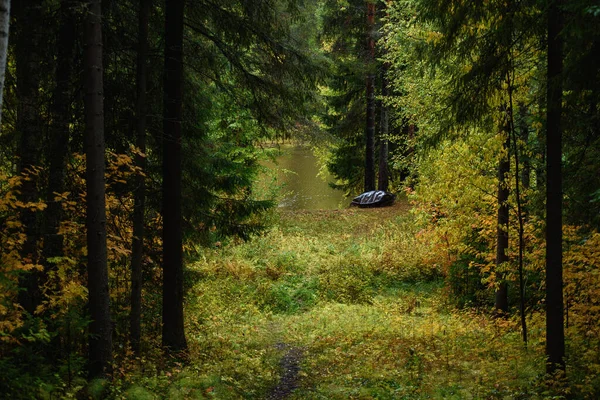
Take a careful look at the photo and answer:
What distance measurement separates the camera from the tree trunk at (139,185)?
8555mm

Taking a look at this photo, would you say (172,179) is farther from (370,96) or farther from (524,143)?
(370,96)

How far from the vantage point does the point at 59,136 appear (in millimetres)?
8086

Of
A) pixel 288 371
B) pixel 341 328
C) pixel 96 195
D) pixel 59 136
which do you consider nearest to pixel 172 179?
pixel 59 136

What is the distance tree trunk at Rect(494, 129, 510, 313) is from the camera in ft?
37.5

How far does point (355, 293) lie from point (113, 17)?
10993 millimetres

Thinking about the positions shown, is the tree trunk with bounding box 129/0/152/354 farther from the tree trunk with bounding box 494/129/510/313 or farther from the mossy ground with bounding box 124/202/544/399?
the tree trunk with bounding box 494/129/510/313

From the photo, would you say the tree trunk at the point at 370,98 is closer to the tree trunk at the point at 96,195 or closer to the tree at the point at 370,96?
the tree at the point at 370,96

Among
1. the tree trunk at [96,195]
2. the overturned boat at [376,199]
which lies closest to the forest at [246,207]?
the tree trunk at [96,195]

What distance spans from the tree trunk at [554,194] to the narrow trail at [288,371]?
13.8 feet

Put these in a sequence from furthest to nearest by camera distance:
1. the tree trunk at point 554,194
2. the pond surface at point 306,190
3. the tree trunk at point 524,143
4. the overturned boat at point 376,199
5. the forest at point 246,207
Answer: the pond surface at point 306,190 < the overturned boat at point 376,199 < the tree trunk at point 524,143 < the tree trunk at point 554,194 < the forest at point 246,207

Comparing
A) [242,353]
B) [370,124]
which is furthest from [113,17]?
[370,124]

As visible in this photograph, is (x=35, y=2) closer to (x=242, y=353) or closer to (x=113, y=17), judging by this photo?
(x=113, y=17)

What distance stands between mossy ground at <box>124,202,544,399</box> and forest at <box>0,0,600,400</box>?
0.26 ft

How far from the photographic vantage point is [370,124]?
88.5ft
